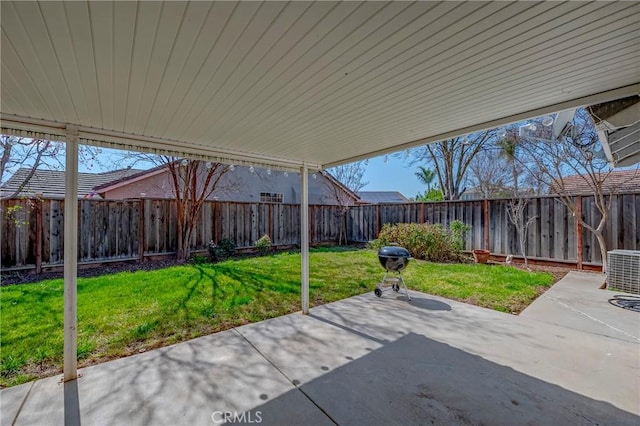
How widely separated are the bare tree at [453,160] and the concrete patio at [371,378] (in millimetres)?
10380

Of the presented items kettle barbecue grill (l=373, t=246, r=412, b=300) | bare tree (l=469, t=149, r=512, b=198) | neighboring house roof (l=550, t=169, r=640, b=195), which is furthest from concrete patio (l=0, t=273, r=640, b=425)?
bare tree (l=469, t=149, r=512, b=198)

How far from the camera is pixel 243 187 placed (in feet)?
41.0

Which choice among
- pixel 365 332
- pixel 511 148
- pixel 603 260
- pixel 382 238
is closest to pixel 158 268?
pixel 365 332

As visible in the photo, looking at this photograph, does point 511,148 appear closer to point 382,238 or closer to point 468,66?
point 382,238

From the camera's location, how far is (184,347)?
290 centimetres

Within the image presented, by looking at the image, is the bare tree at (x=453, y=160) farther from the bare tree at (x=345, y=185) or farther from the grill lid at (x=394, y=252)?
the grill lid at (x=394, y=252)

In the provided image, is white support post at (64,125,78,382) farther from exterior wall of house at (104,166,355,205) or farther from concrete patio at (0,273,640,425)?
exterior wall of house at (104,166,355,205)

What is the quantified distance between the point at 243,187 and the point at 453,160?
31.9 ft

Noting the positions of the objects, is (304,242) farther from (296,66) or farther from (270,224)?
(270,224)

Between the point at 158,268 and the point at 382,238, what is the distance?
5.97 metres

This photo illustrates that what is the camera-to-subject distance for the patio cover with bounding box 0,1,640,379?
4.21 ft

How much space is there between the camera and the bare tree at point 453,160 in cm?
1282

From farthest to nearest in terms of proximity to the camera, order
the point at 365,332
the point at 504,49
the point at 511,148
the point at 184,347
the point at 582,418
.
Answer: the point at 511,148, the point at 365,332, the point at 184,347, the point at 582,418, the point at 504,49

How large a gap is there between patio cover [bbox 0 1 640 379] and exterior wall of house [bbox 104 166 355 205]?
21.0ft
